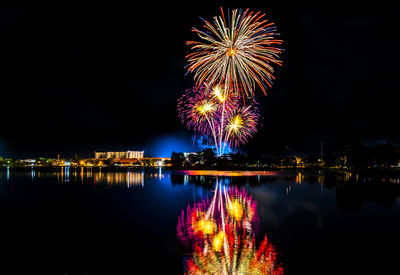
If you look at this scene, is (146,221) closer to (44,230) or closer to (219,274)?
(44,230)

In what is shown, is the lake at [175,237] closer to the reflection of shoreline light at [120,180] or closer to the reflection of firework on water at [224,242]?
the reflection of firework on water at [224,242]

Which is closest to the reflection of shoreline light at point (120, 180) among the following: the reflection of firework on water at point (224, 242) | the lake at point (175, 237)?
the lake at point (175, 237)

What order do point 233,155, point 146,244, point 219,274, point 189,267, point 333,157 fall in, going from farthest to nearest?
1. point 333,157
2. point 233,155
3. point 146,244
4. point 189,267
5. point 219,274

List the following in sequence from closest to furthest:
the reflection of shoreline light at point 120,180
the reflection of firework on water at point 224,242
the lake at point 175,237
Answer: the reflection of firework on water at point 224,242, the lake at point 175,237, the reflection of shoreline light at point 120,180

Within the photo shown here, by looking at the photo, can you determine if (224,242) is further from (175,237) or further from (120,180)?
(120,180)

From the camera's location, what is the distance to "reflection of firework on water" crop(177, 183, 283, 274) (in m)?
7.60

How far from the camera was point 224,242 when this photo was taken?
9766mm

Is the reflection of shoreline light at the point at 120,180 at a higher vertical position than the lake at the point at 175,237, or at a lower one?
lower

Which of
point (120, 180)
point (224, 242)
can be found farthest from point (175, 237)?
point (120, 180)

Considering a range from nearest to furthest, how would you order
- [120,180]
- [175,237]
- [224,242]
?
[224,242] → [175,237] → [120,180]

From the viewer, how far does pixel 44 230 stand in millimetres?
11828

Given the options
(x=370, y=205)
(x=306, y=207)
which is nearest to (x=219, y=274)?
(x=306, y=207)

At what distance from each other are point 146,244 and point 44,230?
4.48m

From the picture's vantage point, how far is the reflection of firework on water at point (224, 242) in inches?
299
